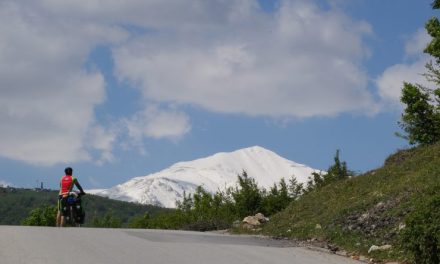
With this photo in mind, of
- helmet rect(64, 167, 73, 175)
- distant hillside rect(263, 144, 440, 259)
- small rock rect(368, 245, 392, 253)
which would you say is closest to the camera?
small rock rect(368, 245, 392, 253)

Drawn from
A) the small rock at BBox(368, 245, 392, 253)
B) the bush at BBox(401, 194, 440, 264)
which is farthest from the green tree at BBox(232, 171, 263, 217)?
the bush at BBox(401, 194, 440, 264)

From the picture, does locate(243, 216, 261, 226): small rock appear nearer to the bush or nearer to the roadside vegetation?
the roadside vegetation

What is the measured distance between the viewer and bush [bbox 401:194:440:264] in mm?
11836

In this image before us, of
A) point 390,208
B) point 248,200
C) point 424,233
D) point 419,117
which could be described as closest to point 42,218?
point 248,200

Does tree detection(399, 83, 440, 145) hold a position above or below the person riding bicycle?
above

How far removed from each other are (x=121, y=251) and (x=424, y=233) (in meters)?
5.98

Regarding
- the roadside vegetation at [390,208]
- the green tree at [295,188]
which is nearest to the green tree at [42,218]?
the green tree at [295,188]

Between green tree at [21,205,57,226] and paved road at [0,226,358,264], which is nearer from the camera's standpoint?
paved road at [0,226,358,264]

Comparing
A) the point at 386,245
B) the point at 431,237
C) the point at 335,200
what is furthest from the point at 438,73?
the point at 431,237

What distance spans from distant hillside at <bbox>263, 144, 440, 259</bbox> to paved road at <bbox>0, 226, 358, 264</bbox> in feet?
6.45

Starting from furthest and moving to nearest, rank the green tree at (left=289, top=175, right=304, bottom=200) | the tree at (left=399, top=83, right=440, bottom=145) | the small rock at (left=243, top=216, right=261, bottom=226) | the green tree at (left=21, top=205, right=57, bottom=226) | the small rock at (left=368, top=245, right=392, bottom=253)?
the green tree at (left=21, top=205, right=57, bottom=226) < the green tree at (left=289, top=175, right=304, bottom=200) < the tree at (left=399, top=83, right=440, bottom=145) < the small rock at (left=243, top=216, right=261, bottom=226) < the small rock at (left=368, top=245, right=392, bottom=253)

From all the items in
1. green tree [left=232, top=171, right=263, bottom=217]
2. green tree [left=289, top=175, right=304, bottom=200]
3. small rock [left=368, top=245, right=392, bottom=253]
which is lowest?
small rock [left=368, top=245, right=392, bottom=253]

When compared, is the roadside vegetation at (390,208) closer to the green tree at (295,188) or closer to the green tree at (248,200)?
the green tree at (248,200)

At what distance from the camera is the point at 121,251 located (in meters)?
12.8
